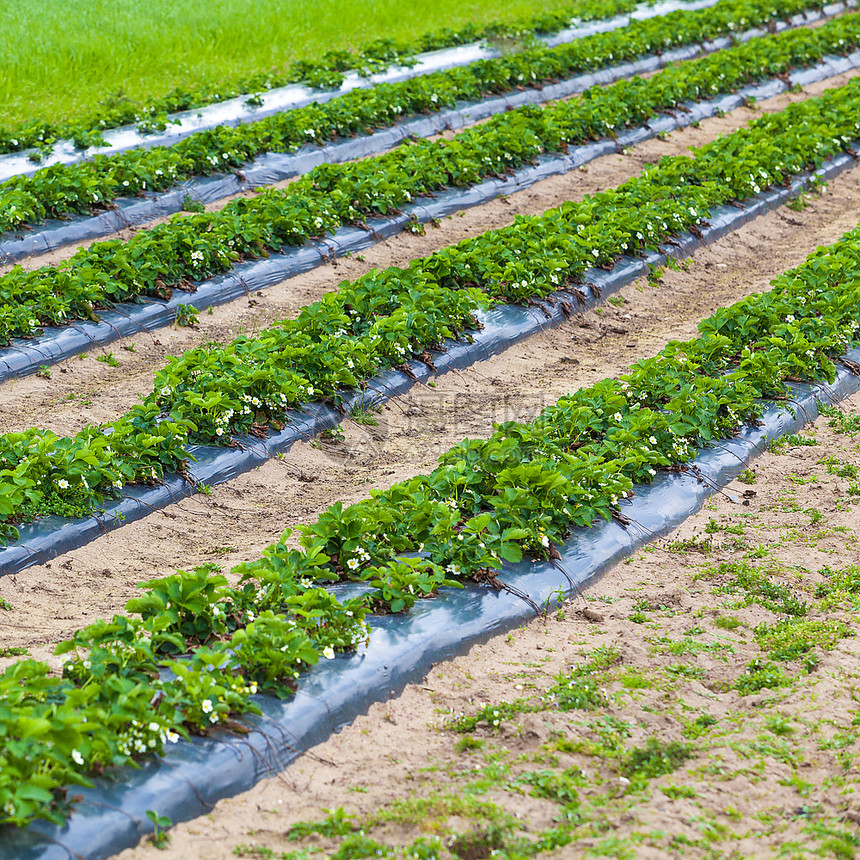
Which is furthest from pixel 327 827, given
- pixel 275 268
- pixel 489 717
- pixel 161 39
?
pixel 161 39

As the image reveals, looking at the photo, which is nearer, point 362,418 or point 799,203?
point 362,418

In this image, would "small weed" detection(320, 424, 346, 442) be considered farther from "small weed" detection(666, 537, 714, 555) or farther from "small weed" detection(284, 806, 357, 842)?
"small weed" detection(284, 806, 357, 842)

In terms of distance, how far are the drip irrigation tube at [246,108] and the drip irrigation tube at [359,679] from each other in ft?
25.5

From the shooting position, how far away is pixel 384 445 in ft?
21.6

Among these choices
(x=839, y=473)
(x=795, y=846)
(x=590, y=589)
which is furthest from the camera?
(x=839, y=473)

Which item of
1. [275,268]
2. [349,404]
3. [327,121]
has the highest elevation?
[327,121]

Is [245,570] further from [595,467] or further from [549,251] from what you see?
[549,251]

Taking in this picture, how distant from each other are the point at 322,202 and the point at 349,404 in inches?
126

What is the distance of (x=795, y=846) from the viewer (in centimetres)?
326

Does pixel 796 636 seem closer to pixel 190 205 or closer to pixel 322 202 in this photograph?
pixel 322 202

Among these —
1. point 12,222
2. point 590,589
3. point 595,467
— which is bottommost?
point 590,589

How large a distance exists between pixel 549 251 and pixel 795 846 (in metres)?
5.98

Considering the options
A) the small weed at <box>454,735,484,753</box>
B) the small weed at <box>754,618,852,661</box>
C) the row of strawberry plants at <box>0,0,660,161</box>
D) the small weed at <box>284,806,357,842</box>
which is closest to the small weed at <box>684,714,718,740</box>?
the small weed at <box>754,618,852,661</box>

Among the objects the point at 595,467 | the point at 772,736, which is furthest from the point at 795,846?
the point at 595,467
